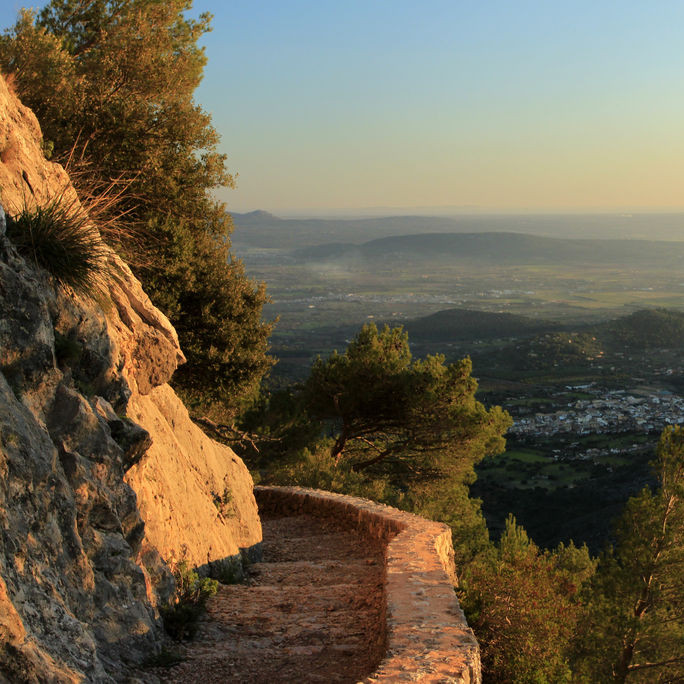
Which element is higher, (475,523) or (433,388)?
(433,388)

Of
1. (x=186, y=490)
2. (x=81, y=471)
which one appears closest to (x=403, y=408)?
(x=186, y=490)

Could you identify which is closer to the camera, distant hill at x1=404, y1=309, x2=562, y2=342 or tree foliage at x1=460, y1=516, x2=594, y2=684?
tree foliage at x1=460, y1=516, x2=594, y2=684

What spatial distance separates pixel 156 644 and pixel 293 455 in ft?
48.4

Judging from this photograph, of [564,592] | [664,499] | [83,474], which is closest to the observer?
[83,474]

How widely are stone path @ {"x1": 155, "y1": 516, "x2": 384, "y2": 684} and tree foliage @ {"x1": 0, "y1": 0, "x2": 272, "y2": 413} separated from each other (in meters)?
7.37

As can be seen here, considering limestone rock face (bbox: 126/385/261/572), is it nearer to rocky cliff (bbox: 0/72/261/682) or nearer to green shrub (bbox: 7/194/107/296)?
rocky cliff (bbox: 0/72/261/682)

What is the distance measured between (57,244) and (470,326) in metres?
121

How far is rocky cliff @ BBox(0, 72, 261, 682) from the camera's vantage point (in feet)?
14.2

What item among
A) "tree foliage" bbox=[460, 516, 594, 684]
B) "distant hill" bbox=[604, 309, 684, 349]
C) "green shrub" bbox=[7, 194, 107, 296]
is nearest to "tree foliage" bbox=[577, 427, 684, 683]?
"tree foliage" bbox=[460, 516, 594, 684]

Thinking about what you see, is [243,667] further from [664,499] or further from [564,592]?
[664,499]

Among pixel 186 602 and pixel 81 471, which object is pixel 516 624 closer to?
pixel 186 602

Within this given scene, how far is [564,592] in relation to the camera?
40.9 ft

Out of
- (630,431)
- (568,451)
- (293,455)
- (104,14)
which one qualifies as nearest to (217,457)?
(293,455)

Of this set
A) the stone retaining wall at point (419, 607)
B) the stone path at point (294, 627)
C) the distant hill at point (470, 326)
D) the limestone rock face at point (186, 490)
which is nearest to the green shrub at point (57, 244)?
the limestone rock face at point (186, 490)
